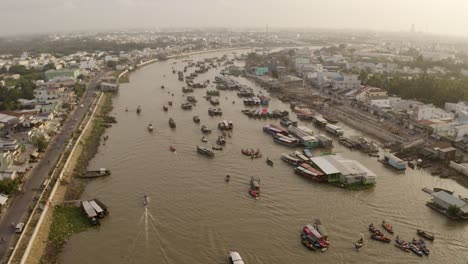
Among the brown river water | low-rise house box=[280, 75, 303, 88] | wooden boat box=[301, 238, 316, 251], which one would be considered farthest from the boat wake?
low-rise house box=[280, 75, 303, 88]

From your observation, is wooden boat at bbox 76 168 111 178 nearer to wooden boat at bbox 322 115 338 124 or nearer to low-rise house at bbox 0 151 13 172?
low-rise house at bbox 0 151 13 172

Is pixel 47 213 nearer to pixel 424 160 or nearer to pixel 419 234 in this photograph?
pixel 419 234

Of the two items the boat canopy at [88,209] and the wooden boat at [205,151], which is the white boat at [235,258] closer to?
the boat canopy at [88,209]

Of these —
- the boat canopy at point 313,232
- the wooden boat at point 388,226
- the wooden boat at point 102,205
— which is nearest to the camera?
the boat canopy at point 313,232

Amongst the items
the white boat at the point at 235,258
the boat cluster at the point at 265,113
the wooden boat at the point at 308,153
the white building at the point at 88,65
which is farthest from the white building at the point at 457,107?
the white building at the point at 88,65

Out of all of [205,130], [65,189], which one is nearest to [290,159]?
[205,130]

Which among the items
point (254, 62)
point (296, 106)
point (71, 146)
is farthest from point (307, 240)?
point (254, 62)

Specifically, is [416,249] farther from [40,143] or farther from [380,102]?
[380,102]

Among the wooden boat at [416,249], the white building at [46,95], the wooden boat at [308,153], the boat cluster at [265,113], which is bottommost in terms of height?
the wooden boat at [416,249]
